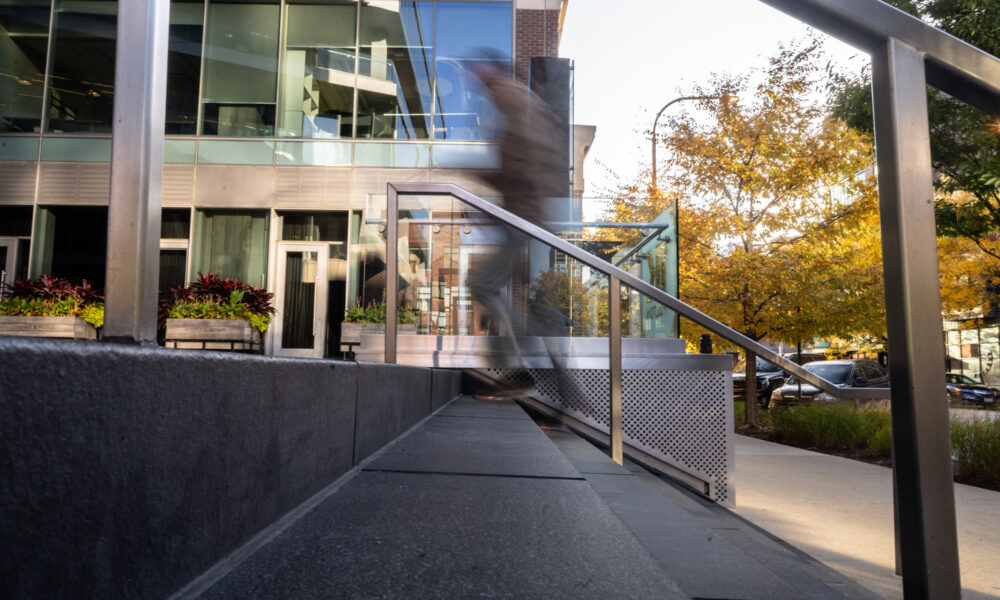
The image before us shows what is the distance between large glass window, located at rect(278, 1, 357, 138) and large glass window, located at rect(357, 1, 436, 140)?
340mm

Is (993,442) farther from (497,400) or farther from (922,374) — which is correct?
(922,374)

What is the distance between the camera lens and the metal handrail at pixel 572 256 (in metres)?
3.70

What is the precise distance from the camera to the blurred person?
503cm

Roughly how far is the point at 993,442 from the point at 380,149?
1181 cm

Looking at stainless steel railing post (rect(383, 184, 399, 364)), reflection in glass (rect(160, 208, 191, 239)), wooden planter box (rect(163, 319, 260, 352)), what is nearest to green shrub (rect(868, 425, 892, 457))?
stainless steel railing post (rect(383, 184, 399, 364))

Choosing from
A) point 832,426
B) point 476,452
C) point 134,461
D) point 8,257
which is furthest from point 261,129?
point 134,461

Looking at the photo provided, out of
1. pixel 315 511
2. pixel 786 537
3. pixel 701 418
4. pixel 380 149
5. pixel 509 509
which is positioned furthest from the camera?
pixel 380 149

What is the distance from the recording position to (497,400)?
213 inches

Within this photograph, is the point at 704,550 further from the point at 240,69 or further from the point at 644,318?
the point at 240,69

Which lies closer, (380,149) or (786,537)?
(786,537)

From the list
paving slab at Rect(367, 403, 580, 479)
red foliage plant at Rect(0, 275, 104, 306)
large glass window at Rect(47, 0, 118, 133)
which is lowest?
paving slab at Rect(367, 403, 580, 479)

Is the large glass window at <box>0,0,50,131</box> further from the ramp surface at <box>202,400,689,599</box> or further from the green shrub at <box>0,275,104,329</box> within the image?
the ramp surface at <box>202,400,689,599</box>

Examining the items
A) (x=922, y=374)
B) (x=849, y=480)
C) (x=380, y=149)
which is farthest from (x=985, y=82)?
(x=380, y=149)

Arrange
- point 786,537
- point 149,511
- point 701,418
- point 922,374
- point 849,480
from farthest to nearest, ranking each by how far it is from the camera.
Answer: point 849,480
point 701,418
point 786,537
point 922,374
point 149,511
